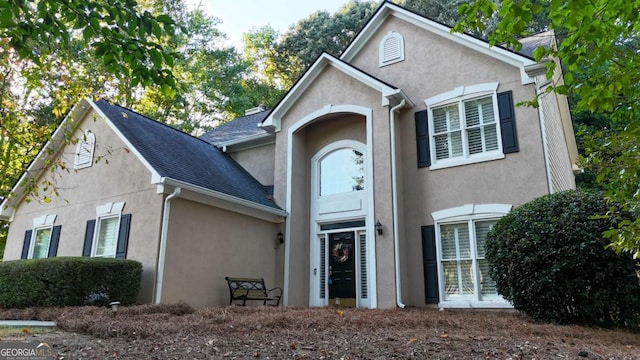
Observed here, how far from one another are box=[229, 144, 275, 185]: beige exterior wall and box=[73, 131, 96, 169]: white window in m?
4.59

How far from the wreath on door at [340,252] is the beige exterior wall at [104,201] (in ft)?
15.3

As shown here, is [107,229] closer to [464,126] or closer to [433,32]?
[464,126]

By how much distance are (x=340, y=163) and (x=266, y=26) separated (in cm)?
2169

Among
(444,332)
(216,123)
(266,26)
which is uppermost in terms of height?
(266,26)

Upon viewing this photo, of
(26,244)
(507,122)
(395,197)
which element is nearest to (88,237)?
(26,244)

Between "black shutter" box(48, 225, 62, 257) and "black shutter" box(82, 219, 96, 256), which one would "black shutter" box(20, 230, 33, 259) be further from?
"black shutter" box(82, 219, 96, 256)

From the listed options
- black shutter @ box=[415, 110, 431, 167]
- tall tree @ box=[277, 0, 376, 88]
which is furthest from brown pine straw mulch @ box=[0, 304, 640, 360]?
tall tree @ box=[277, 0, 376, 88]

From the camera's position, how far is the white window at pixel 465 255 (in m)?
9.56

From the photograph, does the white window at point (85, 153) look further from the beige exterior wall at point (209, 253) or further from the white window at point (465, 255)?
the white window at point (465, 255)

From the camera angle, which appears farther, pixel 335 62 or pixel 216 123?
pixel 216 123

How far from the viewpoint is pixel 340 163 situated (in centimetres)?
1241

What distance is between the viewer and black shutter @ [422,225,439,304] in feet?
33.0

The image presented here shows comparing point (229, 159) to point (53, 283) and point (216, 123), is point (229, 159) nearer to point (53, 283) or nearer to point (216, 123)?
point (53, 283)

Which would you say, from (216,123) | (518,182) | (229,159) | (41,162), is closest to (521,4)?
(518,182)
